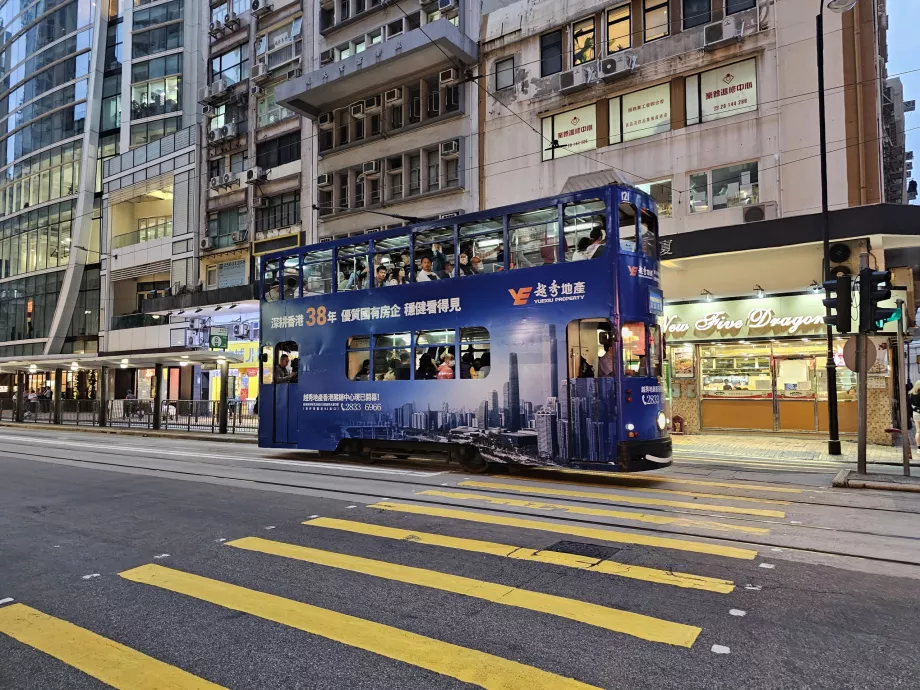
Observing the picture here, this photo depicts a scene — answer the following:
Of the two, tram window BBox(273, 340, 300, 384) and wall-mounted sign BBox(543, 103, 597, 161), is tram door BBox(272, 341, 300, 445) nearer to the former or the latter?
tram window BBox(273, 340, 300, 384)

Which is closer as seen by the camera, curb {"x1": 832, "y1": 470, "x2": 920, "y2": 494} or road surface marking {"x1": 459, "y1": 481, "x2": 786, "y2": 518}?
road surface marking {"x1": 459, "y1": 481, "x2": 786, "y2": 518}

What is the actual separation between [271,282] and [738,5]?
16359mm

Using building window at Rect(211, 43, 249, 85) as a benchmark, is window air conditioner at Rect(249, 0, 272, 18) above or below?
above

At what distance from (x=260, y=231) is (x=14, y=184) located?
33433 millimetres

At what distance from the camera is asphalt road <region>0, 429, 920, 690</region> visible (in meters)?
3.70

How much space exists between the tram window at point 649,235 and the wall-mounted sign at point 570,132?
11.6 meters

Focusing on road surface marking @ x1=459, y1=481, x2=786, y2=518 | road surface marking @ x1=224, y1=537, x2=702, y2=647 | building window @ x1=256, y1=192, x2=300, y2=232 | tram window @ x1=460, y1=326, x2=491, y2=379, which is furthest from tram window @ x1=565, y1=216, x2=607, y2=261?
building window @ x1=256, y1=192, x2=300, y2=232

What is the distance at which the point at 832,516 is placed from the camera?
775 cm

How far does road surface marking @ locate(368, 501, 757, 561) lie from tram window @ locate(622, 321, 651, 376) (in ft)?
11.6

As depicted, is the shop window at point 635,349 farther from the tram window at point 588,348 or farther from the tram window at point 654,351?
the tram window at point 588,348

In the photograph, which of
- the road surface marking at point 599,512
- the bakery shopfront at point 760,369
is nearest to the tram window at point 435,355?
the road surface marking at point 599,512

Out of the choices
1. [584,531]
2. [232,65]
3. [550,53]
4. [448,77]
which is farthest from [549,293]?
[232,65]

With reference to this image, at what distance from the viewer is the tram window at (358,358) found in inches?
512

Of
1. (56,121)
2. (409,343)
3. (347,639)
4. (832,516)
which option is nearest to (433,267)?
(409,343)
